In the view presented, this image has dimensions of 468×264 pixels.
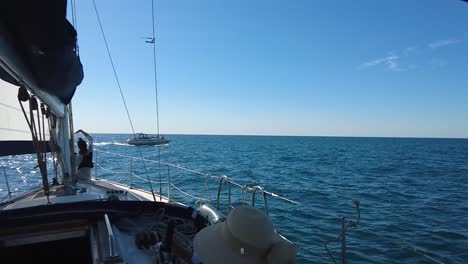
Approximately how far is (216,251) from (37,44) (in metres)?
1.67

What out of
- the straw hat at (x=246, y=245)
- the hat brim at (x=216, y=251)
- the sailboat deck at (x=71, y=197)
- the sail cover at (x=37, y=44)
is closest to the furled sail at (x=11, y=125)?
the sailboat deck at (x=71, y=197)

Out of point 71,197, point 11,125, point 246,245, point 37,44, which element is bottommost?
point 71,197

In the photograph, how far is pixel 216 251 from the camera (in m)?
1.72

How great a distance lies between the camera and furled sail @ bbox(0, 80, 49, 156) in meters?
3.48

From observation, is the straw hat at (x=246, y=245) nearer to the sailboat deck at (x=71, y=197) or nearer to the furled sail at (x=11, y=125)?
the sailboat deck at (x=71, y=197)

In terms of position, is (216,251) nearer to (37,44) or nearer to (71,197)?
(37,44)

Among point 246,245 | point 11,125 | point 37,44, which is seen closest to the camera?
point 246,245

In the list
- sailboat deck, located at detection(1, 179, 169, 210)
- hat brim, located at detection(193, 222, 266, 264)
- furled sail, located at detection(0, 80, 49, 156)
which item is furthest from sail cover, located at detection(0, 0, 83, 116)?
hat brim, located at detection(193, 222, 266, 264)

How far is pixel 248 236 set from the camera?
5.46 feet

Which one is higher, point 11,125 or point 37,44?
point 37,44

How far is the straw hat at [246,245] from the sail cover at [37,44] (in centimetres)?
153

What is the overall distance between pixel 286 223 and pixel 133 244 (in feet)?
22.1

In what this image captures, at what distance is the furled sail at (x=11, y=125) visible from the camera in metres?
3.48

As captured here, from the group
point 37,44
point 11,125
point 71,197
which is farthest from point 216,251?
point 11,125
